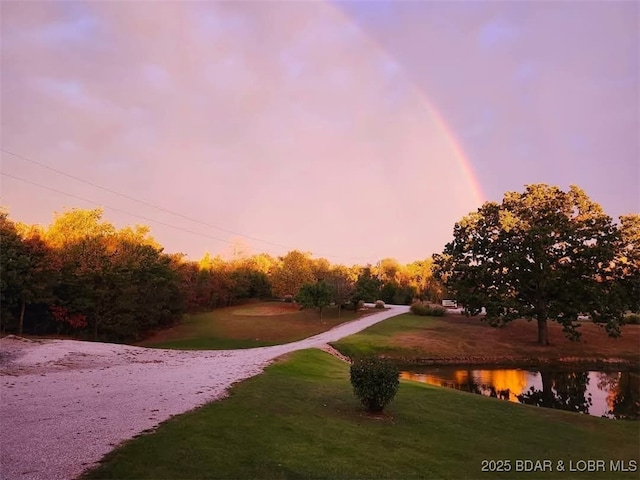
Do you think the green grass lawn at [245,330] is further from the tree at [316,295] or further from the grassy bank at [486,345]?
the grassy bank at [486,345]

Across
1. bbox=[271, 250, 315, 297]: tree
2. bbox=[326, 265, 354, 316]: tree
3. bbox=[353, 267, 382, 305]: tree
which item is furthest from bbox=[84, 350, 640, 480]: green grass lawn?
bbox=[271, 250, 315, 297]: tree

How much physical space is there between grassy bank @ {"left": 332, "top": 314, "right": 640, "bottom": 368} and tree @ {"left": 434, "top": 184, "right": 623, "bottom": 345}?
65.0 inches

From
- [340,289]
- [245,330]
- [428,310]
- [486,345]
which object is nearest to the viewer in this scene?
[486,345]

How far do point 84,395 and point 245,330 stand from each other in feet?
107

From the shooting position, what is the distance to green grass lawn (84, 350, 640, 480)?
7.76 meters

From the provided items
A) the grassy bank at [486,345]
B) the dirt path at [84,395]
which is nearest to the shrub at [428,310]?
the grassy bank at [486,345]

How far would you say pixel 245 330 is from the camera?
45.5 m

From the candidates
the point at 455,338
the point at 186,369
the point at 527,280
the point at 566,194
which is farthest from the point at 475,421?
the point at 566,194

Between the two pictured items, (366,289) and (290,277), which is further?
(290,277)

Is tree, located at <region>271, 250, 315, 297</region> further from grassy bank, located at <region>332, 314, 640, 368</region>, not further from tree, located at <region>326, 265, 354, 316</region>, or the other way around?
grassy bank, located at <region>332, 314, 640, 368</region>

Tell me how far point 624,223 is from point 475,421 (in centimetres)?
3752

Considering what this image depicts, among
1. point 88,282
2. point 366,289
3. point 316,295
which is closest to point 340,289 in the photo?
point 316,295

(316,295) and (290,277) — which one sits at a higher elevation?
(290,277)

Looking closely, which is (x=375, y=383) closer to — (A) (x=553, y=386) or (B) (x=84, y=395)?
(B) (x=84, y=395)
